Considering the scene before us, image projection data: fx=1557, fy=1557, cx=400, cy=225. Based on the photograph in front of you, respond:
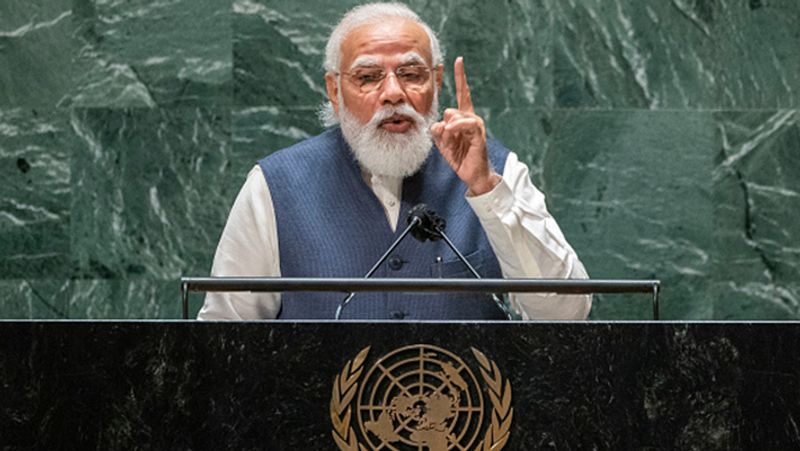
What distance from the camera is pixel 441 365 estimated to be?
9.42 feet

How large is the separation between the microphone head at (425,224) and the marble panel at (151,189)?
215cm

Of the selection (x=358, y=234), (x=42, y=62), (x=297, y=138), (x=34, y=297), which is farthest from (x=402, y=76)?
(x=34, y=297)

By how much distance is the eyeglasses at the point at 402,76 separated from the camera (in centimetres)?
430

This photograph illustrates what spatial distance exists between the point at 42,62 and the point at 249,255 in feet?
5.77

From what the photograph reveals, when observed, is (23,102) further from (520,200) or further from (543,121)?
(520,200)

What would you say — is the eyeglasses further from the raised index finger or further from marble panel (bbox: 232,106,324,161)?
marble panel (bbox: 232,106,324,161)

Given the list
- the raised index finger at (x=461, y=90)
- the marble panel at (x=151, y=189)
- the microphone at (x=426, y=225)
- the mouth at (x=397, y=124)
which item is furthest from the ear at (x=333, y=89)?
the marble panel at (x=151, y=189)

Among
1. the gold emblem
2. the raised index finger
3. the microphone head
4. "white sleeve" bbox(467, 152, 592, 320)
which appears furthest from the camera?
the raised index finger

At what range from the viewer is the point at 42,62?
564cm

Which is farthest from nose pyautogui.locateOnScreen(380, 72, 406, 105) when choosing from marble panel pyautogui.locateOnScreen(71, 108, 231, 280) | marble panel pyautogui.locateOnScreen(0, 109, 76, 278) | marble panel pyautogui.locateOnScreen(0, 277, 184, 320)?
marble panel pyautogui.locateOnScreen(0, 109, 76, 278)

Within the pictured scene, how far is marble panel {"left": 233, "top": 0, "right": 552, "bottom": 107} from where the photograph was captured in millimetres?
5621

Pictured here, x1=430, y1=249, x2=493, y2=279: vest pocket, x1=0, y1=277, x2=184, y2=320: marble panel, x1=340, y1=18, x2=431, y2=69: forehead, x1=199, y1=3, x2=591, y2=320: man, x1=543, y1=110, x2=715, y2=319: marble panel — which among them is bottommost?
x1=0, y1=277, x2=184, y2=320: marble panel

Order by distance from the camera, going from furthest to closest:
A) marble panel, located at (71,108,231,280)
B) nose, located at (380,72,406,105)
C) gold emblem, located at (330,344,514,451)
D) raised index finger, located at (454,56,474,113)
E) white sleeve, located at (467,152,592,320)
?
marble panel, located at (71,108,231,280) → nose, located at (380,72,406,105) → raised index finger, located at (454,56,474,113) → white sleeve, located at (467,152,592,320) → gold emblem, located at (330,344,514,451)

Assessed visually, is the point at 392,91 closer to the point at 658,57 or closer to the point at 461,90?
the point at 461,90
